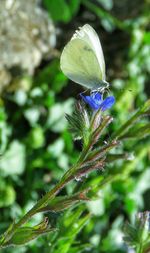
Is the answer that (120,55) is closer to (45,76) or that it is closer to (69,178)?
(45,76)

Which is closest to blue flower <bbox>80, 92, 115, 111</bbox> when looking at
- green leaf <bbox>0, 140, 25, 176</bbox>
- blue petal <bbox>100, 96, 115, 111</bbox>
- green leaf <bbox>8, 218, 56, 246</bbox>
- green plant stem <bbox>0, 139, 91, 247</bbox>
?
blue petal <bbox>100, 96, 115, 111</bbox>

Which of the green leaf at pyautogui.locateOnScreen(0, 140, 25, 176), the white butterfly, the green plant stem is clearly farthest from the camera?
the green leaf at pyautogui.locateOnScreen(0, 140, 25, 176)

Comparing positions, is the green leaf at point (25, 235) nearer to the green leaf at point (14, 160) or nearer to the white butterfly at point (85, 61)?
the white butterfly at point (85, 61)

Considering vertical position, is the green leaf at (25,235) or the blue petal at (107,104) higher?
the blue petal at (107,104)

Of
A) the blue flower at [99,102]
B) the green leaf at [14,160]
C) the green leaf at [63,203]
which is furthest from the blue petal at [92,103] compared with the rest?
the green leaf at [14,160]

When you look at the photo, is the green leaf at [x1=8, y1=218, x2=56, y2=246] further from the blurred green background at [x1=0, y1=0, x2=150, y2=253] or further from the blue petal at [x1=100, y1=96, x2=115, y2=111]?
the blurred green background at [x1=0, y1=0, x2=150, y2=253]

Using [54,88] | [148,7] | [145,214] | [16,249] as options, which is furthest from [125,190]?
[145,214]
